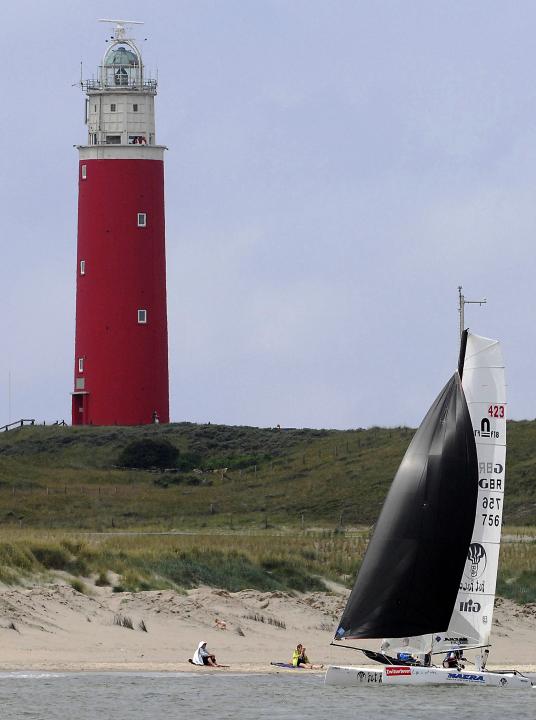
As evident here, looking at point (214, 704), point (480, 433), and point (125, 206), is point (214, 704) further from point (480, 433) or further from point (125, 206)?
point (125, 206)

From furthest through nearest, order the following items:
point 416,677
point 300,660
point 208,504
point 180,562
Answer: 1. point 208,504
2. point 180,562
3. point 300,660
4. point 416,677

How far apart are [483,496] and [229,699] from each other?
4.90 metres

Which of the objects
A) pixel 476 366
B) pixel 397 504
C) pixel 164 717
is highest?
pixel 476 366

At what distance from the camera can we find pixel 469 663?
104 feet

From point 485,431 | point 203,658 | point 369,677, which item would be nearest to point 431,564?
point 369,677

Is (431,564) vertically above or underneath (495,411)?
underneath

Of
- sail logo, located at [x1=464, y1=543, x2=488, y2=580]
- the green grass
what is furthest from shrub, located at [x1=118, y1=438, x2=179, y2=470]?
sail logo, located at [x1=464, y1=543, x2=488, y2=580]

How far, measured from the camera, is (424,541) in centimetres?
2866

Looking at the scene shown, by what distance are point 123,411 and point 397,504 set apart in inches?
1623

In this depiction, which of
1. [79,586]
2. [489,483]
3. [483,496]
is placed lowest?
[79,586]

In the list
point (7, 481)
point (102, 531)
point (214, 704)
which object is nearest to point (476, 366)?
point (214, 704)

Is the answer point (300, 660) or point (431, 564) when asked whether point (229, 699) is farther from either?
point (431, 564)

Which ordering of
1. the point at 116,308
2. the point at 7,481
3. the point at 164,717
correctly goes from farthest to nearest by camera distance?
the point at 116,308, the point at 7,481, the point at 164,717

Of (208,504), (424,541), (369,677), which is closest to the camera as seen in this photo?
(369,677)
